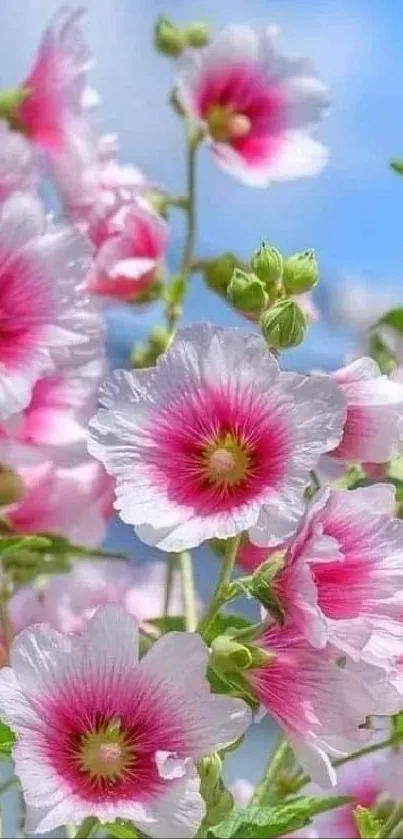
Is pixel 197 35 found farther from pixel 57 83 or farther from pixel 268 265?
pixel 268 265

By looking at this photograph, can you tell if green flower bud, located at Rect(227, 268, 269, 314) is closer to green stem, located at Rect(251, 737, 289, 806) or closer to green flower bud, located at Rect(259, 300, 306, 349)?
green flower bud, located at Rect(259, 300, 306, 349)

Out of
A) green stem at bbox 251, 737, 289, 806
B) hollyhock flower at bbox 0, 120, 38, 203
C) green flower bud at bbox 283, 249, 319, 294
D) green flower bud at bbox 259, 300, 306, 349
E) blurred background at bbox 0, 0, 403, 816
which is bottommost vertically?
blurred background at bbox 0, 0, 403, 816

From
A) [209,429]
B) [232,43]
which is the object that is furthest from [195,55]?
[209,429]

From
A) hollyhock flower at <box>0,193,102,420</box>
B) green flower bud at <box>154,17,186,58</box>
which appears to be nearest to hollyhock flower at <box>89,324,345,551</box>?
hollyhock flower at <box>0,193,102,420</box>

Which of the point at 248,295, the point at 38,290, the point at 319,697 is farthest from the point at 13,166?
the point at 319,697

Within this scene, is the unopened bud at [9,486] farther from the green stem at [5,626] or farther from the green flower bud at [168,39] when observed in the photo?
the green flower bud at [168,39]

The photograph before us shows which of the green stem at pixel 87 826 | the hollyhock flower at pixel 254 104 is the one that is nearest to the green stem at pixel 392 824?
the green stem at pixel 87 826

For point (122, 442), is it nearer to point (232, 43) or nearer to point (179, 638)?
point (179, 638)
